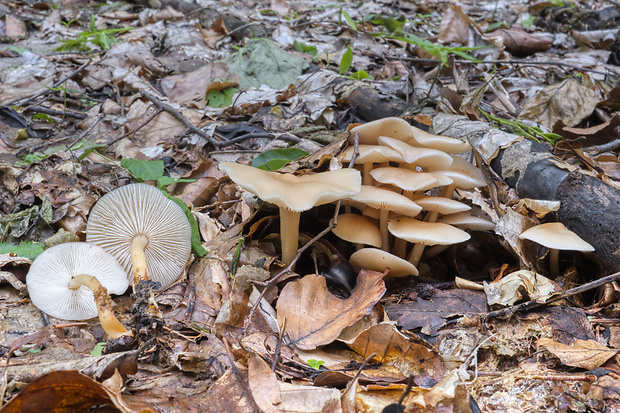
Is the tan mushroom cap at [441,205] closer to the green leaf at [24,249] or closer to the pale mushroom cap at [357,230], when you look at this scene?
the pale mushroom cap at [357,230]

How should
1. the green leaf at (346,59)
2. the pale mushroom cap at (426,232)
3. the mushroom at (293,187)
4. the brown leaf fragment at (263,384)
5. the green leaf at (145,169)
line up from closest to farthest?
the brown leaf fragment at (263,384), the mushroom at (293,187), the pale mushroom cap at (426,232), the green leaf at (145,169), the green leaf at (346,59)

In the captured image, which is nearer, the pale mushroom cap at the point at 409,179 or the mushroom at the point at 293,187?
the mushroom at the point at 293,187

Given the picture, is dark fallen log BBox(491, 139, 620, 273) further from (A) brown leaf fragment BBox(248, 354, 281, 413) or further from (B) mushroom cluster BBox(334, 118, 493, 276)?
(A) brown leaf fragment BBox(248, 354, 281, 413)

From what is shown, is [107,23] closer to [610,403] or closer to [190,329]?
[190,329]

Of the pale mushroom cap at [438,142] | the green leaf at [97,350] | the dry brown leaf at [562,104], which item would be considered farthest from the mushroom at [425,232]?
the dry brown leaf at [562,104]

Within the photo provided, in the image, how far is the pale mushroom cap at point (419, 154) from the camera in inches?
91.0

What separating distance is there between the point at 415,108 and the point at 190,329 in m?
2.50

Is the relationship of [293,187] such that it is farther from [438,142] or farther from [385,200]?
[438,142]

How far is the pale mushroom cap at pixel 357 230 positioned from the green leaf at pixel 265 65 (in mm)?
2909

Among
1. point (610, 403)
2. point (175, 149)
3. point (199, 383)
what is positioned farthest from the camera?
point (175, 149)

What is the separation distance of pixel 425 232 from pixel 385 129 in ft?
2.24

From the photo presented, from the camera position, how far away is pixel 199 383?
1.70 meters

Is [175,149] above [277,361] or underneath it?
underneath

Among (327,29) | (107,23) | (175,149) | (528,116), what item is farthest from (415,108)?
(107,23)
